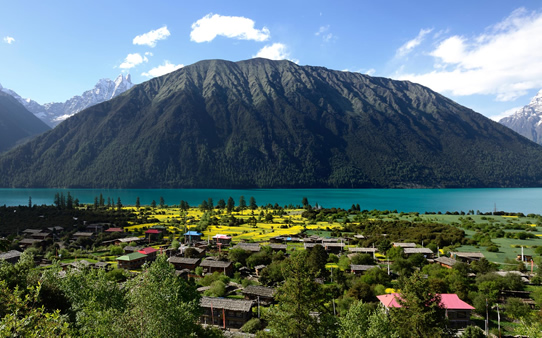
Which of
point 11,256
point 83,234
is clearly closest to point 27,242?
point 83,234

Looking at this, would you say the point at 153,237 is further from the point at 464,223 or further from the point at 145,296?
the point at 464,223

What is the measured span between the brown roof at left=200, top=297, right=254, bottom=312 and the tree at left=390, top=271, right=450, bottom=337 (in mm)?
15781

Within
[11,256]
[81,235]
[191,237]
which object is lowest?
[191,237]

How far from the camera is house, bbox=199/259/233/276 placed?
46250 mm

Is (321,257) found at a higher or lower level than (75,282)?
lower

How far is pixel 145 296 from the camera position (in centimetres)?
1873

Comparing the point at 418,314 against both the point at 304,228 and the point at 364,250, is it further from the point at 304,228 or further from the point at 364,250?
the point at 304,228

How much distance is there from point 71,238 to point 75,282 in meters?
54.9

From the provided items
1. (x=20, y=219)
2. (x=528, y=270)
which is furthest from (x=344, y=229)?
(x=20, y=219)

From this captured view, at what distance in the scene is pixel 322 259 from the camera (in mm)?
45938

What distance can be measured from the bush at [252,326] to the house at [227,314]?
1.65m

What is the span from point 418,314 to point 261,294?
20.0m

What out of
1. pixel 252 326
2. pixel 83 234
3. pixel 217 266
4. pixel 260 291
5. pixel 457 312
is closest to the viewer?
pixel 252 326

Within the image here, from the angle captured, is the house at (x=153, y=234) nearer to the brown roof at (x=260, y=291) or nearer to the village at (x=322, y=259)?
the village at (x=322, y=259)
